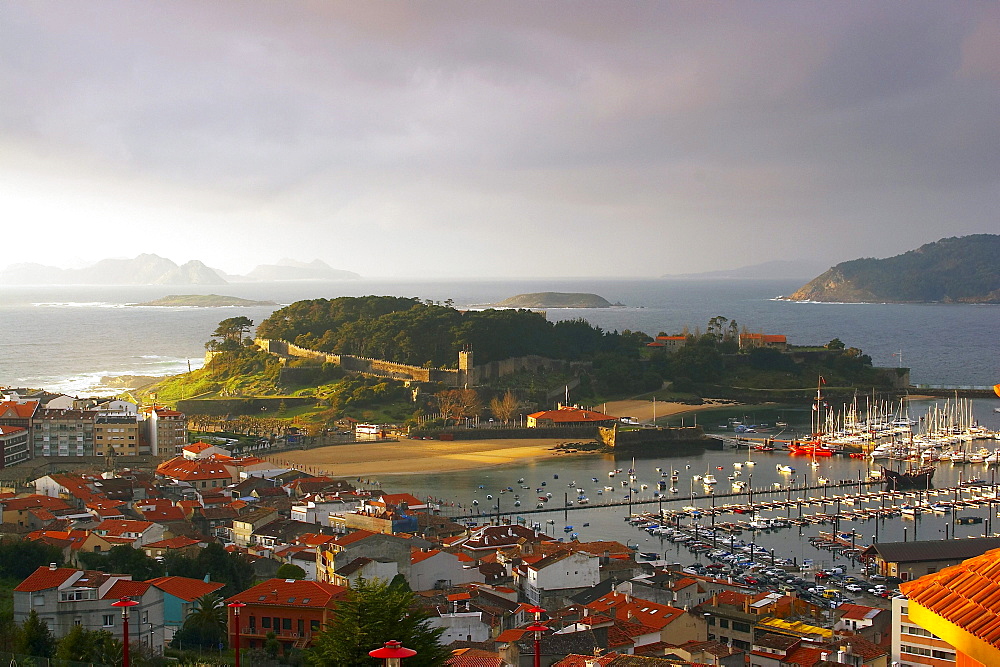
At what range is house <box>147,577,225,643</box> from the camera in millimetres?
16891

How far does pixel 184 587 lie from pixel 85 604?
1592 mm

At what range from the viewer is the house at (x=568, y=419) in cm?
4788

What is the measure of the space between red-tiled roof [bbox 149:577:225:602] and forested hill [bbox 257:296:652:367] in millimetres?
38002

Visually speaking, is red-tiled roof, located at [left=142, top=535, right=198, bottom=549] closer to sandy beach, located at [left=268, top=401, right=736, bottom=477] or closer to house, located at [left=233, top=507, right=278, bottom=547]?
house, located at [left=233, top=507, right=278, bottom=547]

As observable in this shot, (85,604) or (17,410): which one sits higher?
(17,410)

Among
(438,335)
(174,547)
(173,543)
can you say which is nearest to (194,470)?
(173,543)

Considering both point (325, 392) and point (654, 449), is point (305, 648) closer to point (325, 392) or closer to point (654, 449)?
point (654, 449)

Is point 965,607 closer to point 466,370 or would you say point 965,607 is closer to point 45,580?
point 45,580

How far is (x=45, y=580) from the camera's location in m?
16.5

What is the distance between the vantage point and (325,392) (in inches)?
2085

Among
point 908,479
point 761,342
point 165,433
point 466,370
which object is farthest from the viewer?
point 761,342

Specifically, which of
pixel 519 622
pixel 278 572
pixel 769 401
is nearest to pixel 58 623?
pixel 278 572

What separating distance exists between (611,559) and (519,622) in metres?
4.74

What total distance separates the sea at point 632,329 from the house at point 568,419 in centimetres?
468
